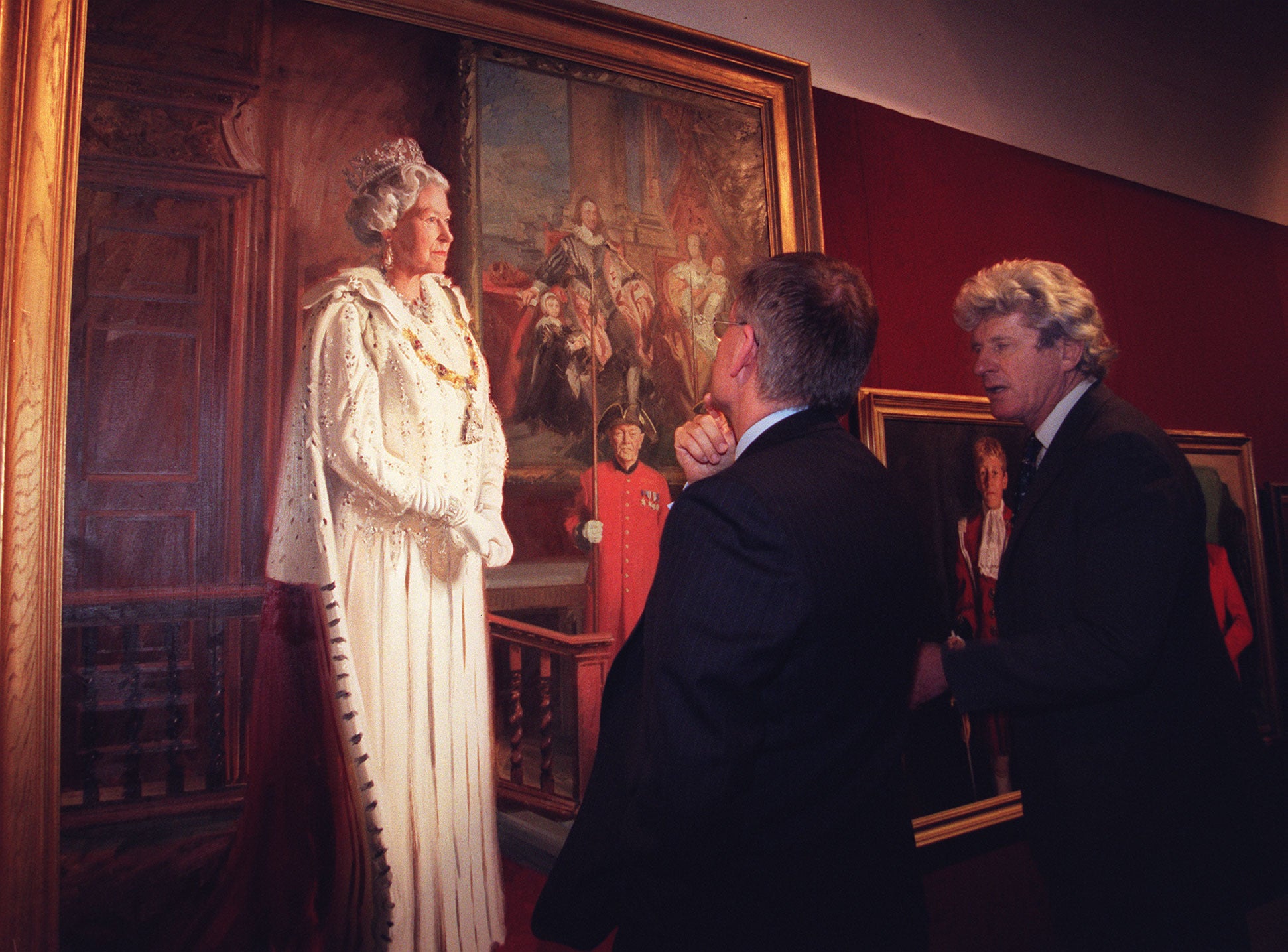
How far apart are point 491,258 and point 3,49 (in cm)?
97

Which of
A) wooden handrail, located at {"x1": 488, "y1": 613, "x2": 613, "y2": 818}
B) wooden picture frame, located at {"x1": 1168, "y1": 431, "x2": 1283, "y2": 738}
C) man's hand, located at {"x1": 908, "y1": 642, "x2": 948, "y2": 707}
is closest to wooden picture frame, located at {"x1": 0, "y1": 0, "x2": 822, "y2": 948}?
wooden handrail, located at {"x1": 488, "y1": 613, "x2": 613, "y2": 818}

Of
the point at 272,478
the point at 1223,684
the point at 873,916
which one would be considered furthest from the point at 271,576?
the point at 1223,684

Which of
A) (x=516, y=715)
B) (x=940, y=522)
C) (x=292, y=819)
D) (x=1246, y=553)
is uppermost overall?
(x=940, y=522)

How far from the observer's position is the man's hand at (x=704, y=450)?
1774 mm

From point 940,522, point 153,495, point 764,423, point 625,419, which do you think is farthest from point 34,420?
point 940,522

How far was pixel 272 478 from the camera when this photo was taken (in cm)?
152

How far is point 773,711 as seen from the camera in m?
1.20

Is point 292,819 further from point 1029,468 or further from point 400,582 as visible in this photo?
point 1029,468

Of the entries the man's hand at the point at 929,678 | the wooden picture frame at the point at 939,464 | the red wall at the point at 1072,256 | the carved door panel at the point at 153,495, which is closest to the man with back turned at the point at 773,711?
the man's hand at the point at 929,678

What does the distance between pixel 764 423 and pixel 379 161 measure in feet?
3.47

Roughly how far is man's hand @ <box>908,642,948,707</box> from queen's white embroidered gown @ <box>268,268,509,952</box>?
0.98 m

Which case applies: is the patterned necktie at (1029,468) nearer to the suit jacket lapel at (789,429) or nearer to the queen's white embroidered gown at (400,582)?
the suit jacket lapel at (789,429)

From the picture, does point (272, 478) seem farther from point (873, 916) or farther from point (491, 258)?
point (873, 916)

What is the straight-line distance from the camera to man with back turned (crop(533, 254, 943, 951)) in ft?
3.68
